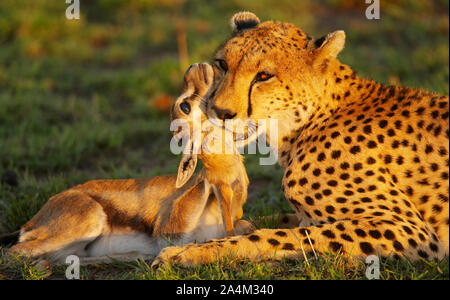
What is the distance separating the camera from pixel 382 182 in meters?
3.14

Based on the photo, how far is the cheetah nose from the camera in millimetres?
3330

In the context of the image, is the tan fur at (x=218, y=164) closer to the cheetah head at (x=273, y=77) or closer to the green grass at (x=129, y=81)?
the cheetah head at (x=273, y=77)

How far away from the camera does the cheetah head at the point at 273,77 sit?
3.41 metres

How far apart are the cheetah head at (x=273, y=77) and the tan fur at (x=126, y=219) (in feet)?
0.83

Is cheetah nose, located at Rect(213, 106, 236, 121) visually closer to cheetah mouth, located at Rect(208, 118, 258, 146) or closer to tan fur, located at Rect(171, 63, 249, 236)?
cheetah mouth, located at Rect(208, 118, 258, 146)

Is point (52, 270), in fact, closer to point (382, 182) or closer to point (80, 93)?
point (382, 182)

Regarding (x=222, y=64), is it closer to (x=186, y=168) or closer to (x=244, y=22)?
(x=244, y=22)

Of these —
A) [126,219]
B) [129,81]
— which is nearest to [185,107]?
[126,219]

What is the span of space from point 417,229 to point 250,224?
106cm

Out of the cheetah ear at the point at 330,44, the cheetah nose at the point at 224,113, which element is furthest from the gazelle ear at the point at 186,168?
the cheetah ear at the point at 330,44

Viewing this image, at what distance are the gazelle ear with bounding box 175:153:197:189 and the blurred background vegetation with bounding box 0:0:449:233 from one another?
80 centimetres

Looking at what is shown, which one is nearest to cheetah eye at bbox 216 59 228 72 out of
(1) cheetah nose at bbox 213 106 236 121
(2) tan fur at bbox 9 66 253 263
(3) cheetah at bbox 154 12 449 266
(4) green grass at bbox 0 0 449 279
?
(3) cheetah at bbox 154 12 449 266

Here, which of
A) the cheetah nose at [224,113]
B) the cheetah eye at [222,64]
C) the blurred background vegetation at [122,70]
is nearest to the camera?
the cheetah nose at [224,113]
